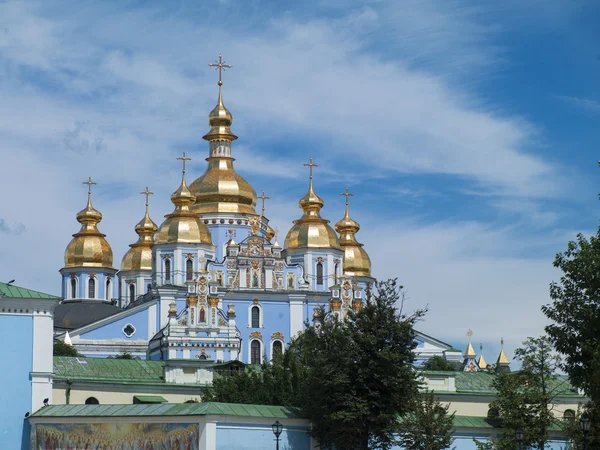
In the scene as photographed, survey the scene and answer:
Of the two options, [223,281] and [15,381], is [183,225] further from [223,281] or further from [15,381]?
[15,381]

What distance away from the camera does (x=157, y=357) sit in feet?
240

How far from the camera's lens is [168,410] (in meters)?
35.4

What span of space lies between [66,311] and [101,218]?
27.5 ft

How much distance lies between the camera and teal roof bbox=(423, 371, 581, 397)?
150 ft

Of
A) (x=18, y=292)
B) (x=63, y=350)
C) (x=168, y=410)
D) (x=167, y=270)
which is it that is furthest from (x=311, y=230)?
(x=168, y=410)

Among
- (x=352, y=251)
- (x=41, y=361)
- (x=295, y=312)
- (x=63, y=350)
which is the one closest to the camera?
(x=41, y=361)

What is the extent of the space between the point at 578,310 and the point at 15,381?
47.0ft

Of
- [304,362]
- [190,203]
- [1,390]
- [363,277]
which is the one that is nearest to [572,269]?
[304,362]

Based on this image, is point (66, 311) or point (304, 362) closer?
point (304, 362)

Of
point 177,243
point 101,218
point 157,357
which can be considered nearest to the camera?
point 157,357

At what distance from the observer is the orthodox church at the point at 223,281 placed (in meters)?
72.9

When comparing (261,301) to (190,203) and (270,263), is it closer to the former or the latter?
(270,263)

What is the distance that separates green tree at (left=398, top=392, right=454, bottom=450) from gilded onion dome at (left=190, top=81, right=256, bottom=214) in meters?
47.1

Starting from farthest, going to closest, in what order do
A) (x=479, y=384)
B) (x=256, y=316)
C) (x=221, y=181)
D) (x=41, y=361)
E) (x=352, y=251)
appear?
(x=352, y=251) < (x=221, y=181) < (x=256, y=316) < (x=479, y=384) < (x=41, y=361)
